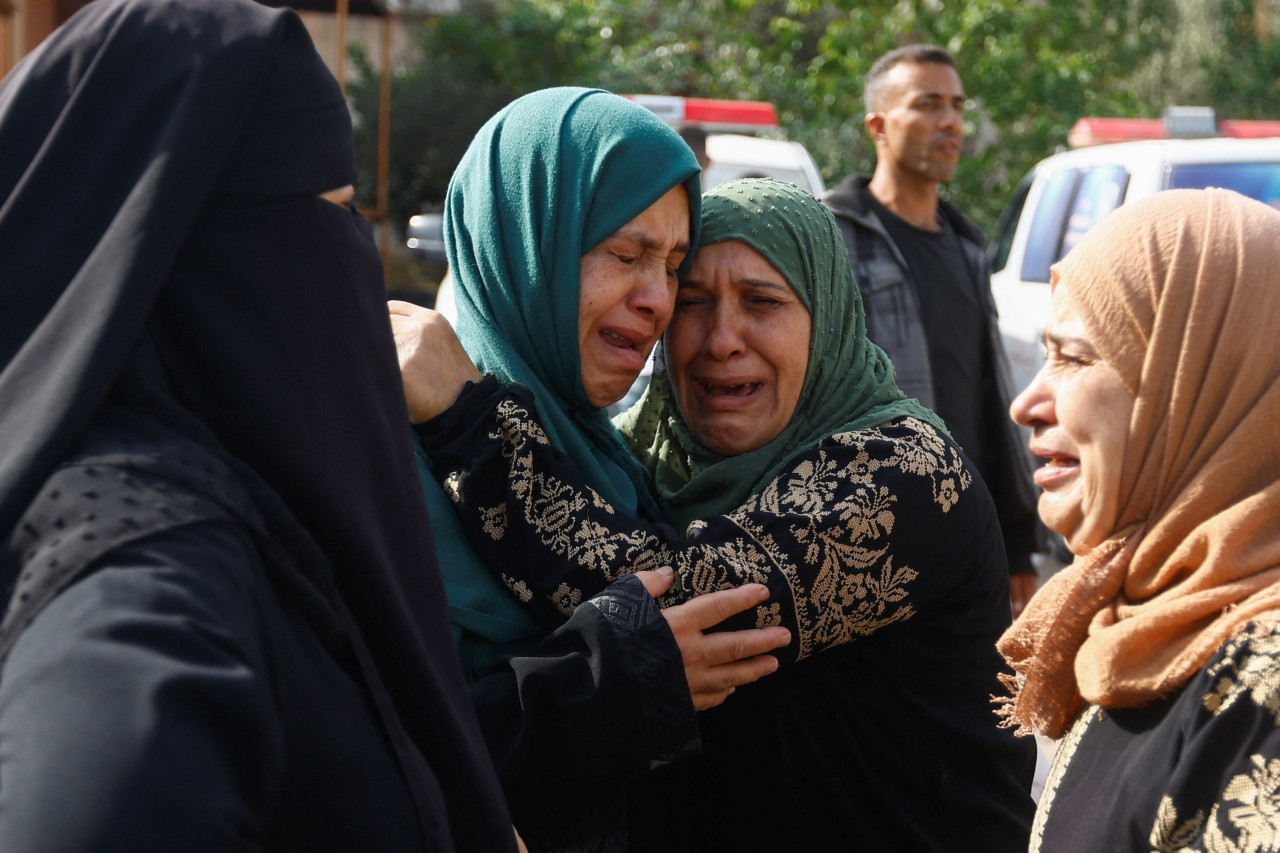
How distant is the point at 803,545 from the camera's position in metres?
1.84

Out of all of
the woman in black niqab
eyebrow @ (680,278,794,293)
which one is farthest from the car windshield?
the woman in black niqab

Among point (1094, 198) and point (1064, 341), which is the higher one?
point (1064, 341)

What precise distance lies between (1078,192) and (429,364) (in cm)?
703

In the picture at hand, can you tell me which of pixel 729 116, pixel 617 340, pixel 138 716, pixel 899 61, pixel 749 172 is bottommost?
pixel 749 172

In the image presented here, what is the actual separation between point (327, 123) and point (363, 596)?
45 centimetres

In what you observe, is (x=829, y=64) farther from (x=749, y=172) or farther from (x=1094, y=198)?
(x=1094, y=198)

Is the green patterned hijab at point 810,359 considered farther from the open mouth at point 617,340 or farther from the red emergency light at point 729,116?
the red emergency light at point 729,116

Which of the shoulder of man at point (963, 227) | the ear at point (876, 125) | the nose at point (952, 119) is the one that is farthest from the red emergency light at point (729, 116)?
the shoulder of man at point (963, 227)

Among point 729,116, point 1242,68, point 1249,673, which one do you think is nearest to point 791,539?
point 1249,673

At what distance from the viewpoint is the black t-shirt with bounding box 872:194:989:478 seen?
452cm

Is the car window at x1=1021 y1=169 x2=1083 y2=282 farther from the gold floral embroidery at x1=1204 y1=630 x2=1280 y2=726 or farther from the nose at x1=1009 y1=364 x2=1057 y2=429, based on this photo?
the gold floral embroidery at x1=1204 y1=630 x2=1280 y2=726

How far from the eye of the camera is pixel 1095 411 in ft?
5.30

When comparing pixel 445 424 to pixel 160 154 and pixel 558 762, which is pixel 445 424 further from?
pixel 160 154

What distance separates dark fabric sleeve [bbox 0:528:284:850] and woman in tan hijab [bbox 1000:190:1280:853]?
1043mm
